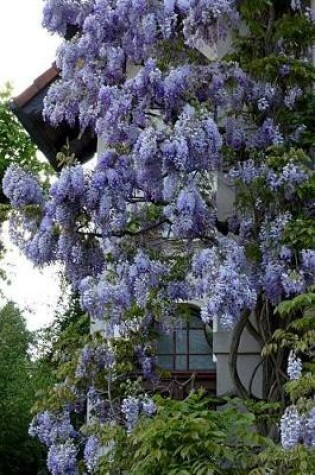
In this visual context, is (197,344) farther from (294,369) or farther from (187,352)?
(294,369)

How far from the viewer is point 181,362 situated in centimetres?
1202

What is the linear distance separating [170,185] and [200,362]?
4.47m

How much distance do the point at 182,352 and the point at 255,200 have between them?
4.09 m

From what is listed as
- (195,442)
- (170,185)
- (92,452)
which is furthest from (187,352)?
(195,442)

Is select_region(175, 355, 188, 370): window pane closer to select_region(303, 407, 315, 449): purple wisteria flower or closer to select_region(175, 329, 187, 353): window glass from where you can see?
select_region(175, 329, 187, 353): window glass

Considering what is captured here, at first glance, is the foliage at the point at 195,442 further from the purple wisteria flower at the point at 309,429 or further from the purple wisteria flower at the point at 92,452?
the purple wisteria flower at the point at 92,452

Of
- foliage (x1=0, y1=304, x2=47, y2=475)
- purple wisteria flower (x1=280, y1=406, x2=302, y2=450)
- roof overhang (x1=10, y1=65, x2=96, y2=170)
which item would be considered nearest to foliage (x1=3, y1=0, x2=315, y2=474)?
purple wisteria flower (x1=280, y1=406, x2=302, y2=450)

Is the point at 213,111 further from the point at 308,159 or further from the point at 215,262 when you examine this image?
the point at 215,262

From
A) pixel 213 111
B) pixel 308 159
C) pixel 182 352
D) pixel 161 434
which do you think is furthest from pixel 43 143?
pixel 161 434

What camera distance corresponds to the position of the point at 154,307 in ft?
29.2

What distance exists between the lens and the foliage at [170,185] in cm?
812

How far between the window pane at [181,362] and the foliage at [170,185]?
2835 millimetres

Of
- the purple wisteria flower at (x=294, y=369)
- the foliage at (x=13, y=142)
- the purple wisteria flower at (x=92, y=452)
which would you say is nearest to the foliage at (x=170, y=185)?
the purple wisteria flower at (x=92, y=452)

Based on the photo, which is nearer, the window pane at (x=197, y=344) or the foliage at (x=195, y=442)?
the foliage at (x=195, y=442)
